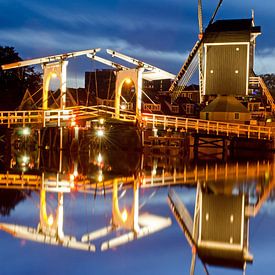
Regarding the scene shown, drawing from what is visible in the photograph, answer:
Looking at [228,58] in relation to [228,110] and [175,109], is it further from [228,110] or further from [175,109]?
[175,109]

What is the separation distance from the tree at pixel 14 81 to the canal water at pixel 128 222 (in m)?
34.2

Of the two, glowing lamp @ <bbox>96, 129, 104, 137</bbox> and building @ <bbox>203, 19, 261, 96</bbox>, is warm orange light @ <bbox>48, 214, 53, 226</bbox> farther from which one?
building @ <bbox>203, 19, 261, 96</bbox>

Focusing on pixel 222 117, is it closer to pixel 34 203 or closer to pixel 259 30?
pixel 259 30

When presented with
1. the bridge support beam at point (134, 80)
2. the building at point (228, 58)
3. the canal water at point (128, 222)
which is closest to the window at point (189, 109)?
the building at point (228, 58)

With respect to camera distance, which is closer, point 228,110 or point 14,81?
point 228,110

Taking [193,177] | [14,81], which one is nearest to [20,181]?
[193,177]

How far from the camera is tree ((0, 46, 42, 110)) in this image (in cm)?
5491

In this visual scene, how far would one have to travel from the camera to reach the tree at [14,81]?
54906 mm

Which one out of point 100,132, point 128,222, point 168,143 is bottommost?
point 128,222

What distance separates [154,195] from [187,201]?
5.65 feet

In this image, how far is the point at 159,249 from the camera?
9.45 metres

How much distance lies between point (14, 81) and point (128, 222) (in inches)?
2018

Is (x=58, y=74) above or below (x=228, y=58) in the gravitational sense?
below

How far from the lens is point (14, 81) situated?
198 feet
